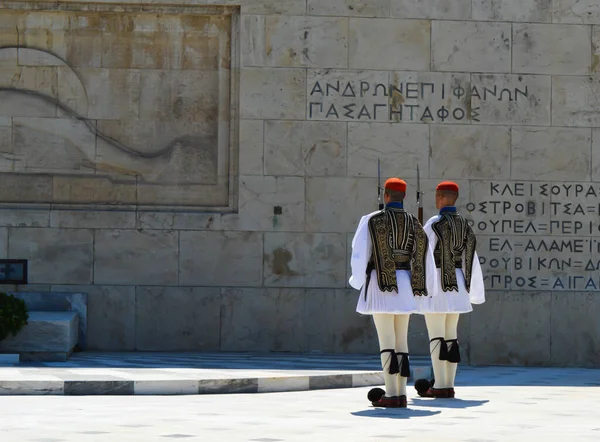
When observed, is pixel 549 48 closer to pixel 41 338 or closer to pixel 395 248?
pixel 395 248

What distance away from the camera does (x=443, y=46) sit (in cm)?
1585

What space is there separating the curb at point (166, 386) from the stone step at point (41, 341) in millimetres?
2176

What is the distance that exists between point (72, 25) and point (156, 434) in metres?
8.91

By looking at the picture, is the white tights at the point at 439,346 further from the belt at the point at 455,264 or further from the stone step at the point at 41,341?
the stone step at the point at 41,341

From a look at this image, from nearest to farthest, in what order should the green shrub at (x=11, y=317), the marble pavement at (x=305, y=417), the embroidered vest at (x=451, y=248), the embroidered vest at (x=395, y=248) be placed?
1. the marble pavement at (x=305, y=417)
2. the embroidered vest at (x=395, y=248)
3. the embroidered vest at (x=451, y=248)
4. the green shrub at (x=11, y=317)

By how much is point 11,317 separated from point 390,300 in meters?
4.74

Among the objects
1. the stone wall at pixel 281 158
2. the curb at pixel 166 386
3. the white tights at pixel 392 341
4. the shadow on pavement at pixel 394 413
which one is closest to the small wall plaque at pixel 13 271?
the stone wall at pixel 281 158

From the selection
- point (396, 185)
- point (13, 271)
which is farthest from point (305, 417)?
point (13, 271)

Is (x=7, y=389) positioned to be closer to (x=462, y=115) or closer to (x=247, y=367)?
(x=247, y=367)

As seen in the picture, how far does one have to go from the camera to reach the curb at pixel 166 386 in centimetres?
1073

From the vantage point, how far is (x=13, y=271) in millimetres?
15359

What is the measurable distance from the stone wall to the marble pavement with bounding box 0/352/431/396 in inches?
42.9

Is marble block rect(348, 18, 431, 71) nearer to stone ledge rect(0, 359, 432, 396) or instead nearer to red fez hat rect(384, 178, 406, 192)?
stone ledge rect(0, 359, 432, 396)

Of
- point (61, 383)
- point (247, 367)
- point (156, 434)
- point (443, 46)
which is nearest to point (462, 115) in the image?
point (443, 46)
